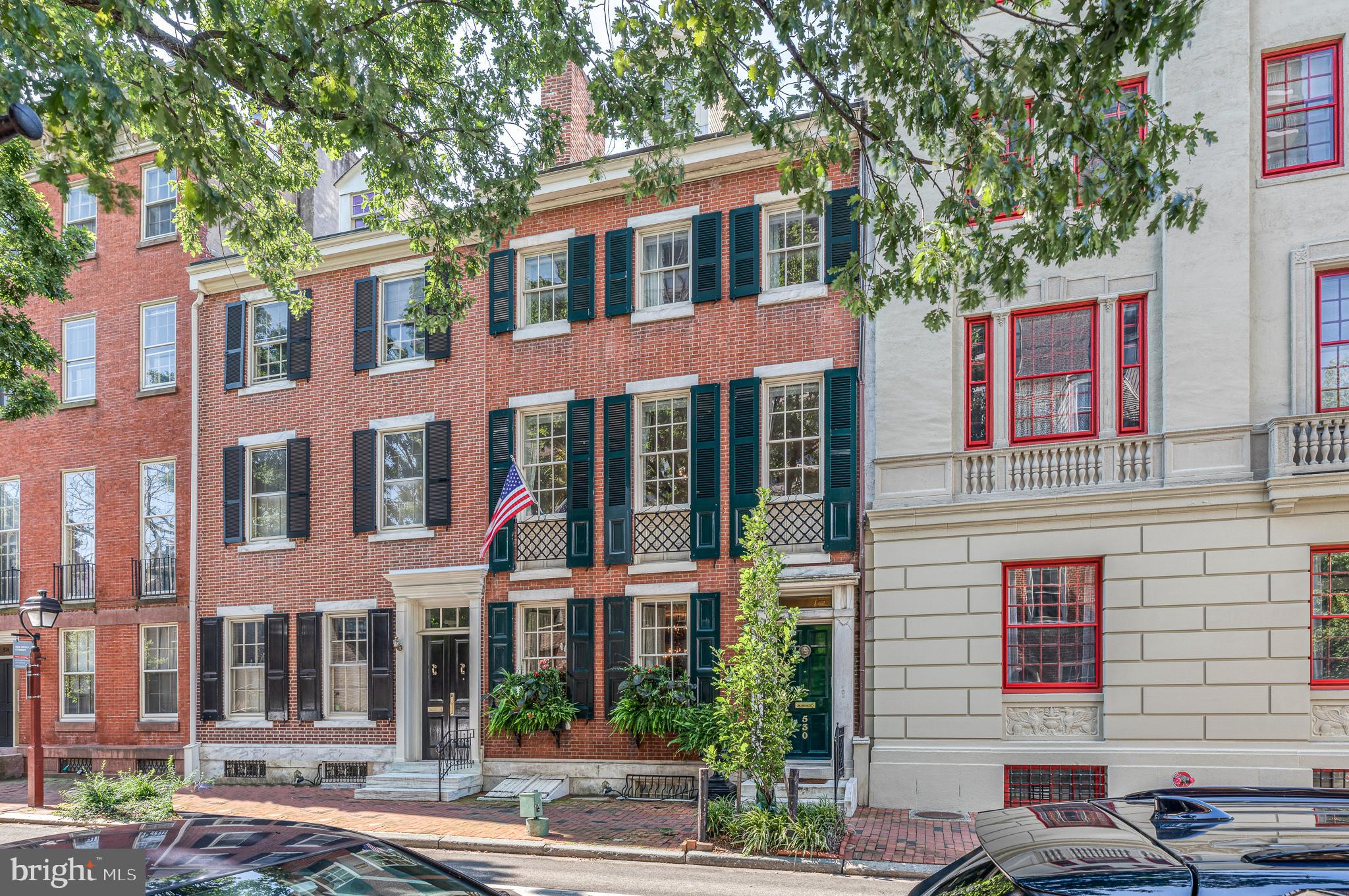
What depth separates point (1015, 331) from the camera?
1496 centimetres

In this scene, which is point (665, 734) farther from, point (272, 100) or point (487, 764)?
point (272, 100)

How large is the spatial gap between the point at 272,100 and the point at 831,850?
Result: 35.4 ft

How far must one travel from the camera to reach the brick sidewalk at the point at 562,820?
1221 cm

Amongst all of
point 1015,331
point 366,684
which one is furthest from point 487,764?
point 1015,331

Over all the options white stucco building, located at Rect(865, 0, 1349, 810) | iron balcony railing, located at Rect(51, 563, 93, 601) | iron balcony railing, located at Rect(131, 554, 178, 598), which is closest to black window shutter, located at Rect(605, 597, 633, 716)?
white stucco building, located at Rect(865, 0, 1349, 810)

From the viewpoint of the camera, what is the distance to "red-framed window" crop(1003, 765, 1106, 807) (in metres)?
13.7

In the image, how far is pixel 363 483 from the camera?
63.0ft

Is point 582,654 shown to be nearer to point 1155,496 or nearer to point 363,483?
point 363,483

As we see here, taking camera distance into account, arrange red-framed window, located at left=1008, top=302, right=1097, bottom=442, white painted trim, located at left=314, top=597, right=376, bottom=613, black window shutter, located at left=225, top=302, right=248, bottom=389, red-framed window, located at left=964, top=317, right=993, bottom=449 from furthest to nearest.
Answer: black window shutter, located at left=225, top=302, right=248, bottom=389 → white painted trim, located at left=314, top=597, right=376, bottom=613 → red-framed window, located at left=964, top=317, right=993, bottom=449 → red-framed window, located at left=1008, top=302, right=1097, bottom=442

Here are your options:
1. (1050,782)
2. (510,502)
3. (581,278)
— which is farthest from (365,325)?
(1050,782)

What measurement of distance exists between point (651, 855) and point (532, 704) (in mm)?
5468

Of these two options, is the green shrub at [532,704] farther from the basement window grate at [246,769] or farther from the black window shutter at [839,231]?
the black window shutter at [839,231]

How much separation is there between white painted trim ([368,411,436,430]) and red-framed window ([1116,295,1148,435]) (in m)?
12.6

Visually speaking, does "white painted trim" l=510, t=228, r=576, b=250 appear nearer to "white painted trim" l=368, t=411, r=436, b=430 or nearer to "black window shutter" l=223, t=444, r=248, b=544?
"white painted trim" l=368, t=411, r=436, b=430
